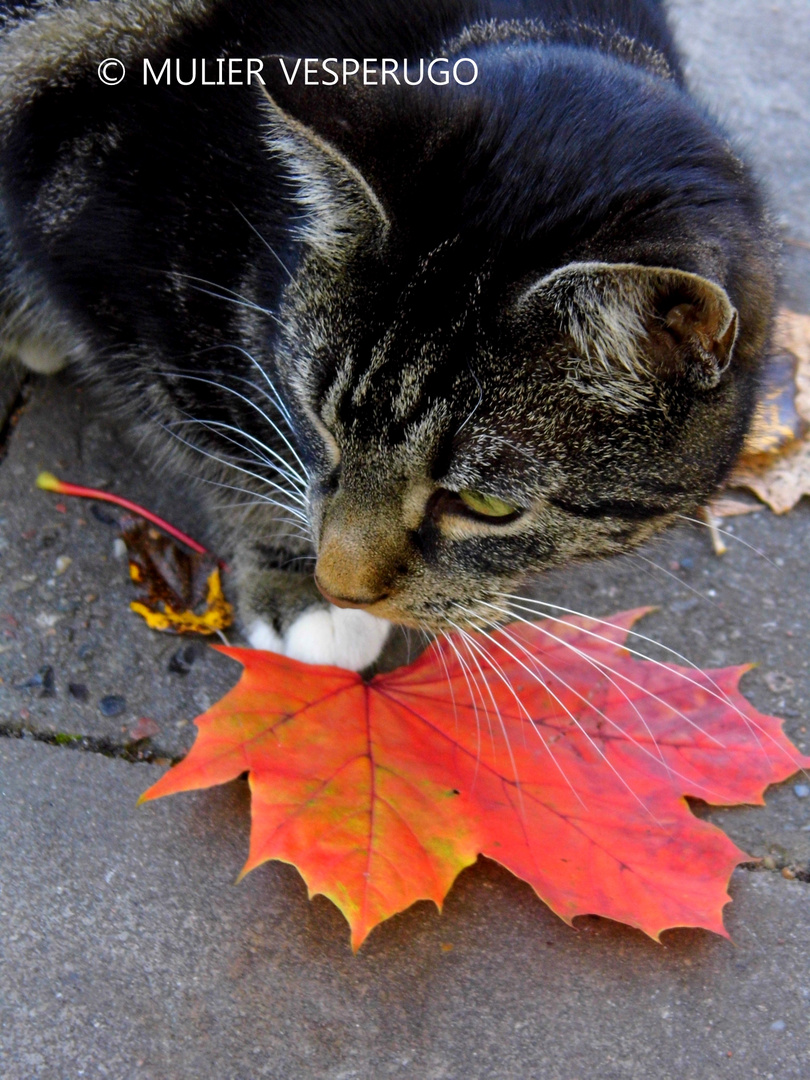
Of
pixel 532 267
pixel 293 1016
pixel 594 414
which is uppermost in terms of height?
pixel 532 267

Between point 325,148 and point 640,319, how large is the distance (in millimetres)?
402

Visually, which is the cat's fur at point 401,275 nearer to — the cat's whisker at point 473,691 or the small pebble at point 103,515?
the cat's whisker at point 473,691

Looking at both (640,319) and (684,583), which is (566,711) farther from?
(640,319)

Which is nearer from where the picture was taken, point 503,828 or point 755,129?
point 503,828

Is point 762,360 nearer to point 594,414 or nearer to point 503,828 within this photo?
point 594,414

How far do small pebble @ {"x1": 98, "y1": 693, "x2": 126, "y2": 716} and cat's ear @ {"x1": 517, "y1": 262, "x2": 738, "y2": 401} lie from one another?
0.84 metres

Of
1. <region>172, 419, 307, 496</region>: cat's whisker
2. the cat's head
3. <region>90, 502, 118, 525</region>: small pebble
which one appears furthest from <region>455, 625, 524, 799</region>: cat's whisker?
<region>90, 502, 118, 525</region>: small pebble

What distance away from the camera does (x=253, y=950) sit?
1163 millimetres

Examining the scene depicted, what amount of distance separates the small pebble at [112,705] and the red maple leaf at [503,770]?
23 cm

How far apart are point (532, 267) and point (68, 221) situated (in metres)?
0.82

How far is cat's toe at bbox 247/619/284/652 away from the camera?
158 centimetres

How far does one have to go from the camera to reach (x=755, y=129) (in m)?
2.70

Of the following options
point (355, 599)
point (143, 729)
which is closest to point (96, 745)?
point (143, 729)

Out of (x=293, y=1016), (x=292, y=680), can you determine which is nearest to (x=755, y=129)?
(x=292, y=680)
